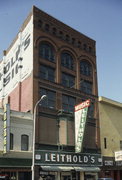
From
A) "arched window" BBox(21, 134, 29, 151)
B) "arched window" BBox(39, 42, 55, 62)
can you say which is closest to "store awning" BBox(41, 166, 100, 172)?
"arched window" BBox(21, 134, 29, 151)

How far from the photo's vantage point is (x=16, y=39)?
4459cm

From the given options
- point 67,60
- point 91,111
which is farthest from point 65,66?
point 91,111

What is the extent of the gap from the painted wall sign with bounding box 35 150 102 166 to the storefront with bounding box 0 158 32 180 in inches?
57.0

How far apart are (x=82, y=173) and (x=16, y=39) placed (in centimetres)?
2299

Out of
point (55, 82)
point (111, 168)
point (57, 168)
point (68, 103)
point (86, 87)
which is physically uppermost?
point (86, 87)

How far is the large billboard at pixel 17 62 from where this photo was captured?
38.2 metres

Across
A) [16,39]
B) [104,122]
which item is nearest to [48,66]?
[16,39]

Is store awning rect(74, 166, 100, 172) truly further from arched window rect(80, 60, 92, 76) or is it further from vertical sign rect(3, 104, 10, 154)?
arched window rect(80, 60, 92, 76)

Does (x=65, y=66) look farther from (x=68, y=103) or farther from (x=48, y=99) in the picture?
(x=48, y=99)

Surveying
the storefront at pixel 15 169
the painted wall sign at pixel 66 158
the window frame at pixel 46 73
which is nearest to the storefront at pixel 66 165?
the painted wall sign at pixel 66 158

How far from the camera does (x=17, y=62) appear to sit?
42375mm

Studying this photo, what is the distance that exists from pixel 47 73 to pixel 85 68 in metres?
8.40

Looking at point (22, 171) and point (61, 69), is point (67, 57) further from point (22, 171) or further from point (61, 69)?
point (22, 171)

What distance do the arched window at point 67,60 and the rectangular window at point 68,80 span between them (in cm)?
146
